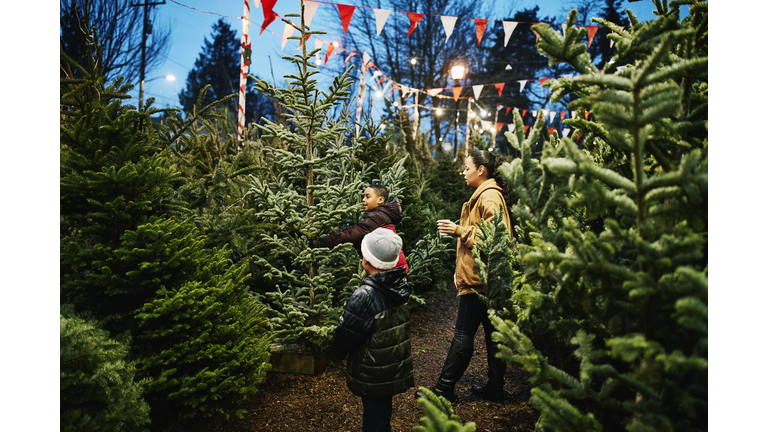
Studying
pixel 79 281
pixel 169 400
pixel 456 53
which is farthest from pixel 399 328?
pixel 456 53

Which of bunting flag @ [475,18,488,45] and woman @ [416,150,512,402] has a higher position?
bunting flag @ [475,18,488,45]

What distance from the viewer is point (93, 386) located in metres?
1.79

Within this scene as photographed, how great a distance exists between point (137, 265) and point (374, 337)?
1409mm

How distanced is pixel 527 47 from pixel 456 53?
646cm

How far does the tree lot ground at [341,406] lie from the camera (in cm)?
291

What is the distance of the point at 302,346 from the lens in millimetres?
3771

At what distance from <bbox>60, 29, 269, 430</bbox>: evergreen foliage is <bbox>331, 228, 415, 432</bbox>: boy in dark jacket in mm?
749

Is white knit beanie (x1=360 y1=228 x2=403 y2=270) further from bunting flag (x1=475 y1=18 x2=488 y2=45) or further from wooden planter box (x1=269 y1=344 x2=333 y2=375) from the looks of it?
bunting flag (x1=475 y1=18 x2=488 y2=45)

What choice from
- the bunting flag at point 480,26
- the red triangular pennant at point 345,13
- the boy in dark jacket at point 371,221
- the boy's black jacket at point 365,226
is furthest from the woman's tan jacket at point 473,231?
the bunting flag at point 480,26

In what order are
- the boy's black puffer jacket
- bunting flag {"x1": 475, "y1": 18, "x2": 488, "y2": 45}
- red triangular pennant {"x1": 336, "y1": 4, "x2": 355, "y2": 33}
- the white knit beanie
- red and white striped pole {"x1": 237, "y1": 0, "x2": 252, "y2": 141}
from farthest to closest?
bunting flag {"x1": 475, "y1": 18, "x2": 488, "y2": 45}, red triangular pennant {"x1": 336, "y1": 4, "x2": 355, "y2": 33}, red and white striped pole {"x1": 237, "y1": 0, "x2": 252, "y2": 141}, the white knit beanie, the boy's black puffer jacket

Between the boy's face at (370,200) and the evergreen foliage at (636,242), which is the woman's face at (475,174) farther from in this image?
the evergreen foliage at (636,242)

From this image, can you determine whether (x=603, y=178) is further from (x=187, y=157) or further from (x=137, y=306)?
(x=187, y=157)

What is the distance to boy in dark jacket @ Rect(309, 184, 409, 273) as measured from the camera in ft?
12.1

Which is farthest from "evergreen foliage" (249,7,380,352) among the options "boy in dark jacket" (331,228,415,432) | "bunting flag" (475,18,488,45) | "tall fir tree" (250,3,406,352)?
"bunting flag" (475,18,488,45)
